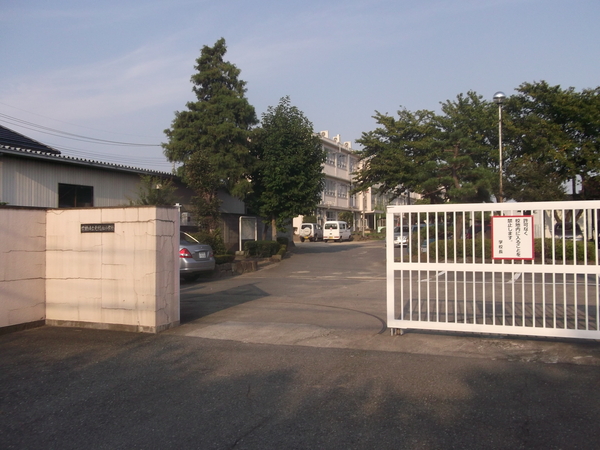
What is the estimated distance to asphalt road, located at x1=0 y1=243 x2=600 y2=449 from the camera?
4.35 metres

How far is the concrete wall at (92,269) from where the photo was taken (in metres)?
8.27

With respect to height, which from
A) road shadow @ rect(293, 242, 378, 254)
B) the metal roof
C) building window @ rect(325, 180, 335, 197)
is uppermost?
building window @ rect(325, 180, 335, 197)

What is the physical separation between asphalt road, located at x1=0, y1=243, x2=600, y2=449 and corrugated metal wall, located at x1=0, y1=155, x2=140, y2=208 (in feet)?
32.8

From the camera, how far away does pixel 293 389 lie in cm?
546

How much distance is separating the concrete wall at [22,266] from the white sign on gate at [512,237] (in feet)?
23.6

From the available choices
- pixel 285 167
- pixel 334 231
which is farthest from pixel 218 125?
pixel 334 231

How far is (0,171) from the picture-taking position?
54.5ft

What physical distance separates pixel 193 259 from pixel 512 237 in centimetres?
1170

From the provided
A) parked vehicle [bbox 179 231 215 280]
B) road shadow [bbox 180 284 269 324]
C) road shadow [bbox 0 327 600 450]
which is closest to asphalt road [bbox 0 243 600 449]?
road shadow [bbox 0 327 600 450]

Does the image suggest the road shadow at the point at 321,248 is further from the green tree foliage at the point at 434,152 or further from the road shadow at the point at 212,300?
the road shadow at the point at 212,300

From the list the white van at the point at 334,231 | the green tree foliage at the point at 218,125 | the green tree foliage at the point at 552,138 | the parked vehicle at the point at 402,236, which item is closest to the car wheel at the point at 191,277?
the green tree foliage at the point at 218,125

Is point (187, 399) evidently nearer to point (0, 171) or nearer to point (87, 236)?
point (87, 236)

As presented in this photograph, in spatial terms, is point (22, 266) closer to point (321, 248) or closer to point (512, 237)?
point (512, 237)

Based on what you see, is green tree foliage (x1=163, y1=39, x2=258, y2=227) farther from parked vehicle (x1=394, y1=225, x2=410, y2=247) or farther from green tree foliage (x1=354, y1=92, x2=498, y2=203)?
parked vehicle (x1=394, y1=225, x2=410, y2=247)
